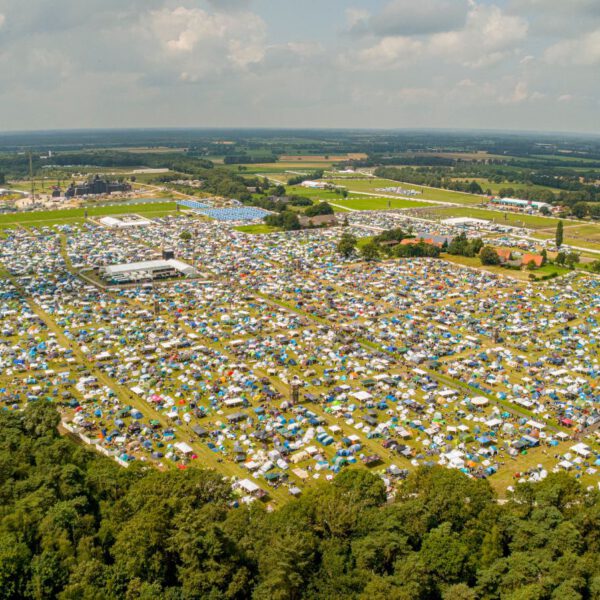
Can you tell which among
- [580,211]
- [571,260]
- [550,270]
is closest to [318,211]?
[550,270]

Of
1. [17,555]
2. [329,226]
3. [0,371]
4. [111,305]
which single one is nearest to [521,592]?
[17,555]

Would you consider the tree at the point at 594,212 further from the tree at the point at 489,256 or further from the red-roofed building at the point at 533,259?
the tree at the point at 489,256

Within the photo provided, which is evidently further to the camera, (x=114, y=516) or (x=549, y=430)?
(x=549, y=430)

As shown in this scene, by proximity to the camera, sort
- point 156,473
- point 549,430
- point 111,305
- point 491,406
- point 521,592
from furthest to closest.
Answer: point 111,305 → point 491,406 → point 549,430 → point 156,473 → point 521,592

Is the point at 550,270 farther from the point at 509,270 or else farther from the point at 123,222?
the point at 123,222

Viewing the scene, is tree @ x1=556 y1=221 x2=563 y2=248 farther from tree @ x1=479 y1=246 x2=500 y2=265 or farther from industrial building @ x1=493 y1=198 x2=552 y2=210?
industrial building @ x1=493 y1=198 x2=552 y2=210

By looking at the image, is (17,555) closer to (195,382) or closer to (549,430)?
(195,382)
